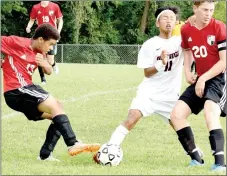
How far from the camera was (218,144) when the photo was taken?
6.34 m

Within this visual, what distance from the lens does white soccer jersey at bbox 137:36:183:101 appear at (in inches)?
296

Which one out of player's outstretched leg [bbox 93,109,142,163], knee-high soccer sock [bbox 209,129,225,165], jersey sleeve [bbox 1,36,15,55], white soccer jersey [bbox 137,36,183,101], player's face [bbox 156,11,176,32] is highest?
player's face [bbox 156,11,176,32]

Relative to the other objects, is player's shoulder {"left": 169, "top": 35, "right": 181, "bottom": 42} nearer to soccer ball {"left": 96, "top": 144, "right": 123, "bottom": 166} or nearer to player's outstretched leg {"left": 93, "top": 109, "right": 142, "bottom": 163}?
player's outstretched leg {"left": 93, "top": 109, "right": 142, "bottom": 163}

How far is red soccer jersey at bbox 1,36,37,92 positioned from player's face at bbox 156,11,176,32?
152cm

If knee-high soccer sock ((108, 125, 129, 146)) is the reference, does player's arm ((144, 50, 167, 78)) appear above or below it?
above

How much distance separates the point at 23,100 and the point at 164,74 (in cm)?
171

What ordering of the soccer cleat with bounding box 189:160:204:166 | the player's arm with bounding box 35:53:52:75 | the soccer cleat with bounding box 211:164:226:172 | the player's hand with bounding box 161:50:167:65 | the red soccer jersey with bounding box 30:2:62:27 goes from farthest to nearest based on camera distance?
the red soccer jersey with bounding box 30:2:62:27, the player's arm with bounding box 35:53:52:75, the player's hand with bounding box 161:50:167:65, the soccer cleat with bounding box 189:160:204:166, the soccer cleat with bounding box 211:164:226:172

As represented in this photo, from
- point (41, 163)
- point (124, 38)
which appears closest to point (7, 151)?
point (41, 163)

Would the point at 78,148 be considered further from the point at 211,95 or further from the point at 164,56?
the point at 211,95

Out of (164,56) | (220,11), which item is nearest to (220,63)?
(164,56)

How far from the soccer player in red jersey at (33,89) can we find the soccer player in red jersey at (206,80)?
1.02 m

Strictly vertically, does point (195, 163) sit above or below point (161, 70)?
below

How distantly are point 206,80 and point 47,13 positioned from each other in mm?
Answer: 10951

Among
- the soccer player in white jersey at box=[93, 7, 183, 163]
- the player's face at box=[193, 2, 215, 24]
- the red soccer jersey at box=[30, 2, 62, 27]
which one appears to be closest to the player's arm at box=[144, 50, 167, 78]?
the soccer player in white jersey at box=[93, 7, 183, 163]
